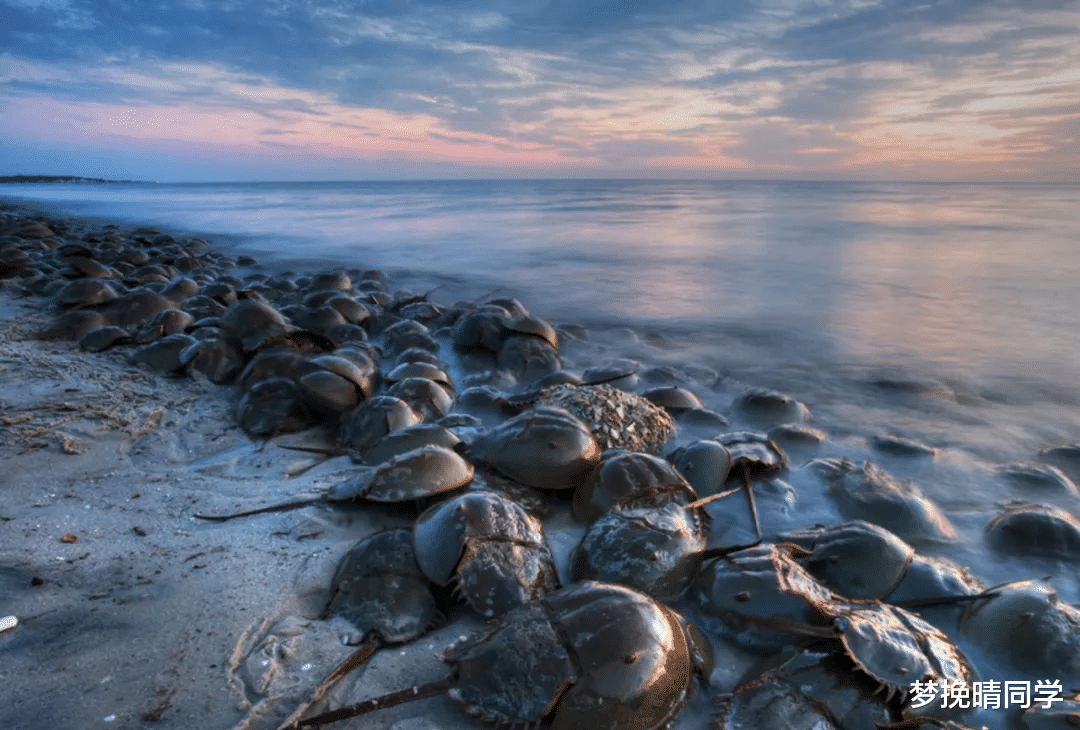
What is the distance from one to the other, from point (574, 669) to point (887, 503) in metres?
1.88

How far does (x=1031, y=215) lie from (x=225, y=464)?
24219mm

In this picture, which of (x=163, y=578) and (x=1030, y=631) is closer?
(x=1030, y=631)

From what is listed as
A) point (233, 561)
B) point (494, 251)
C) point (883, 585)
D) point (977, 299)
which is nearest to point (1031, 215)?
point (977, 299)

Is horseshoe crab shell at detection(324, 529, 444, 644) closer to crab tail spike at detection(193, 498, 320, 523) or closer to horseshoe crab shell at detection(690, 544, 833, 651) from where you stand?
crab tail spike at detection(193, 498, 320, 523)

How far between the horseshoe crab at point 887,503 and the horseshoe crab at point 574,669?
4.83ft

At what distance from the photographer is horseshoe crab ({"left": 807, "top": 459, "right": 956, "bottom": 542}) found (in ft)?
8.66

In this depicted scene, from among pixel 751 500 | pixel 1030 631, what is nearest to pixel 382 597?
pixel 751 500

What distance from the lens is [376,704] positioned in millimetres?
1591

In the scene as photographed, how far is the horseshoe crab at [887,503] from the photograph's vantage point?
264 cm

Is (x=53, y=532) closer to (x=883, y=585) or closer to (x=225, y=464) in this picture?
A: (x=225, y=464)

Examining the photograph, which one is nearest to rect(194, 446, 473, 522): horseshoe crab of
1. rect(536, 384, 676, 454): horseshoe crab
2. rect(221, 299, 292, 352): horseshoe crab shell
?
rect(536, 384, 676, 454): horseshoe crab

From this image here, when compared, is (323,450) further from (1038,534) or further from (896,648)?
Result: (1038,534)

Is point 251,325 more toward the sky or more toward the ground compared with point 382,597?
more toward the sky

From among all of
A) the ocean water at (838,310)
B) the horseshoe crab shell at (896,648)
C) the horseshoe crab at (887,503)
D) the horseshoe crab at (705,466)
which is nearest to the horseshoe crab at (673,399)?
the ocean water at (838,310)
